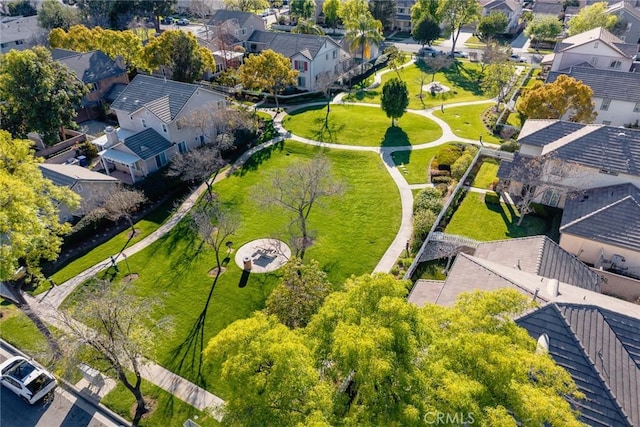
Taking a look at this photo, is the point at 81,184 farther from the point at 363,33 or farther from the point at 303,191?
the point at 363,33

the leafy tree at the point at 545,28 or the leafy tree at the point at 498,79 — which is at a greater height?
the leafy tree at the point at 545,28

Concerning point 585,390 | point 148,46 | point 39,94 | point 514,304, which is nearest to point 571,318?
point 585,390

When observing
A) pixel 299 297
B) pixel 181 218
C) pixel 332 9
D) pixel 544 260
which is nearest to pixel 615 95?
pixel 544 260

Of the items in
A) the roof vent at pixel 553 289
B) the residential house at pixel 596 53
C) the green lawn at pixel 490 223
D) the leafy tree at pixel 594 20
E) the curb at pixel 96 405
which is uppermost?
the leafy tree at pixel 594 20

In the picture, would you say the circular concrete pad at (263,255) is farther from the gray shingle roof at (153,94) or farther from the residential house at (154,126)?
the gray shingle roof at (153,94)

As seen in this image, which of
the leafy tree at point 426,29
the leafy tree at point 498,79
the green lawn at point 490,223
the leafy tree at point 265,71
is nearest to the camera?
the green lawn at point 490,223

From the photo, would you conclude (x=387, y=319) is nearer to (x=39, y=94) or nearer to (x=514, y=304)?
(x=514, y=304)

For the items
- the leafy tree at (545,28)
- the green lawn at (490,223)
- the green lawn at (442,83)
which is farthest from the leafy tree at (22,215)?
the leafy tree at (545,28)
